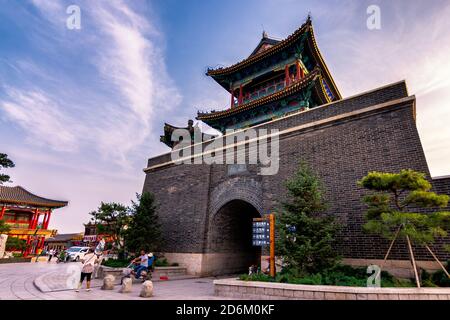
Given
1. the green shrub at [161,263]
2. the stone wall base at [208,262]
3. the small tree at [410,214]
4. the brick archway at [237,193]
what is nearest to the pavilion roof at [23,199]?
the green shrub at [161,263]

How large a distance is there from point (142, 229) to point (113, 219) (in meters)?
1.54

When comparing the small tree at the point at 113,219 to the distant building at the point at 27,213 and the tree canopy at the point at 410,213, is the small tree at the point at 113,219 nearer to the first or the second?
the tree canopy at the point at 410,213

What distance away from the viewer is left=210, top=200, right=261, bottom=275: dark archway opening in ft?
37.8

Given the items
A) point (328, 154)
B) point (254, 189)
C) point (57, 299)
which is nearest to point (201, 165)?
point (254, 189)

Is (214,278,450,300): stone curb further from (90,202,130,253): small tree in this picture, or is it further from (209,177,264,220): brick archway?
(90,202,130,253): small tree

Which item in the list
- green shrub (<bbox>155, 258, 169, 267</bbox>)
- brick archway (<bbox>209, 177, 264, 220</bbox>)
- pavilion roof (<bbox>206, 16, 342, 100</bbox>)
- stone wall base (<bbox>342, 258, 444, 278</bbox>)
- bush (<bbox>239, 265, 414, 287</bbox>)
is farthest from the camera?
pavilion roof (<bbox>206, 16, 342, 100</bbox>)

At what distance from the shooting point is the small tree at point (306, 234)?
6.42 meters

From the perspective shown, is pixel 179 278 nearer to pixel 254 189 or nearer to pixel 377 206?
pixel 254 189

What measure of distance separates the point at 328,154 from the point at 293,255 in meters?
3.88

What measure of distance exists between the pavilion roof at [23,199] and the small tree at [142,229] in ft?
71.9

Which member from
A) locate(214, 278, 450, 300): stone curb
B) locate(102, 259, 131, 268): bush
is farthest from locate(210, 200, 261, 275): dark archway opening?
locate(214, 278, 450, 300): stone curb

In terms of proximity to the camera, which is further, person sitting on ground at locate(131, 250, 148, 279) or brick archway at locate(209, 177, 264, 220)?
brick archway at locate(209, 177, 264, 220)

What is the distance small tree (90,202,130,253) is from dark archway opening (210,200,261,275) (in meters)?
3.97
